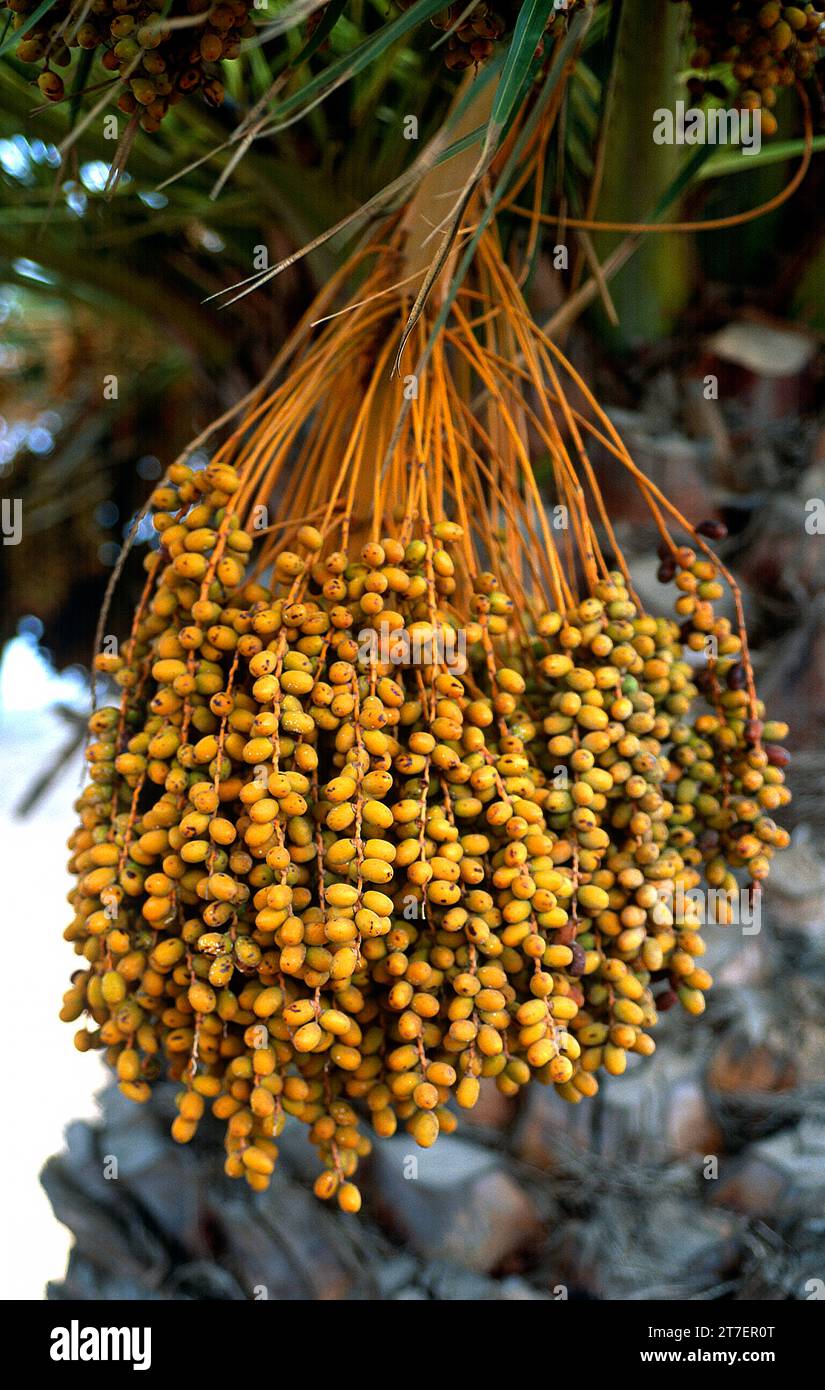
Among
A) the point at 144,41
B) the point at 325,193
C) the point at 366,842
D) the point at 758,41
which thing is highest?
the point at 325,193

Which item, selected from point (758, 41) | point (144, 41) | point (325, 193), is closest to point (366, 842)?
point (144, 41)

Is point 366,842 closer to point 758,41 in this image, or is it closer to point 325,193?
point 758,41

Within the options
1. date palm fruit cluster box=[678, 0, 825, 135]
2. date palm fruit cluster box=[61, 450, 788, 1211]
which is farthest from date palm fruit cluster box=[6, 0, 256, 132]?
date palm fruit cluster box=[678, 0, 825, 135]

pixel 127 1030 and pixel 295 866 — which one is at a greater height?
pixel 295 866

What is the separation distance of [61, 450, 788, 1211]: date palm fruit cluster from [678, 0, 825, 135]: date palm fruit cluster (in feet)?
1.30

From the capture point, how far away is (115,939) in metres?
0.67

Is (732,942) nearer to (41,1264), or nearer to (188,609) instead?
(188,609)

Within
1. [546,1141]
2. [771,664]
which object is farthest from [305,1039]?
[771,664]

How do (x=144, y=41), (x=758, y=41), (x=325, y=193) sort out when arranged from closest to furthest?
(x=144, y=41), (x=758, y=41), (x=325, y=193)

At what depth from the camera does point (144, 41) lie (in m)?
0.58

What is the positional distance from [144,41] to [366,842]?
1.63 ft

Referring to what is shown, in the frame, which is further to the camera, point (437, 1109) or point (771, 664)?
point (771, 664)

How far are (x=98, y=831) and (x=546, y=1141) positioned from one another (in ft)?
2.24
